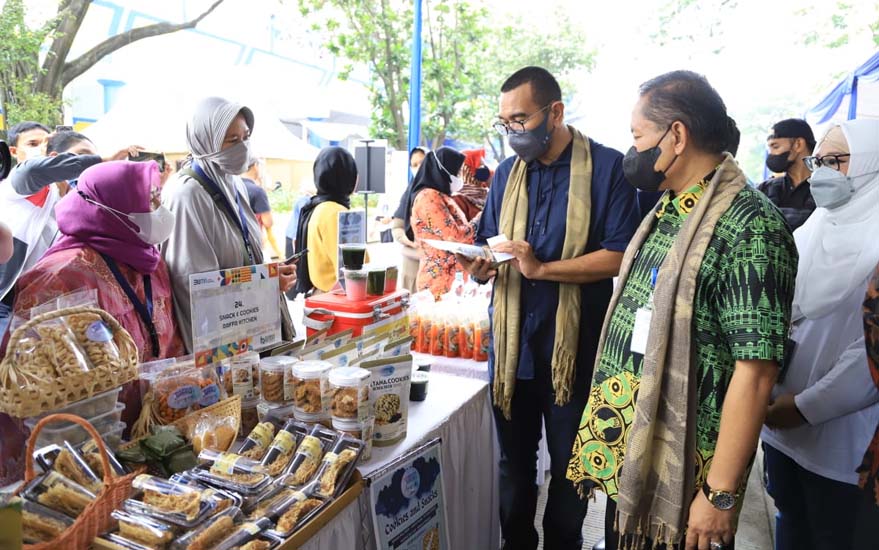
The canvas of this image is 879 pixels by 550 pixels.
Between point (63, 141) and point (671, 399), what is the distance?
343cm

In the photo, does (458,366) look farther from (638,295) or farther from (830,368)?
(830,368)

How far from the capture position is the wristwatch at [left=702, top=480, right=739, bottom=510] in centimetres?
131

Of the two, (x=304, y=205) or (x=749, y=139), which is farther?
(x=749, y=139)

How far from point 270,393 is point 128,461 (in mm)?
428

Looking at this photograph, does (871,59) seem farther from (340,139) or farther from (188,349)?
(340,139)

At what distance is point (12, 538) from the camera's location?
809 millimetres

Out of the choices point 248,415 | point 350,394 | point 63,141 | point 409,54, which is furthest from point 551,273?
point 409,54

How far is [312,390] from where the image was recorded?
5.33 ft

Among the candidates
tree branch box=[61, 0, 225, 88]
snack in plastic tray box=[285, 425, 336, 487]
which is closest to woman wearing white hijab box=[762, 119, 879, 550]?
snack in plastic tray box=[285, 425, 336, 487]

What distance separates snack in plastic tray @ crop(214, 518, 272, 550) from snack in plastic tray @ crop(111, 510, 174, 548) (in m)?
0.10

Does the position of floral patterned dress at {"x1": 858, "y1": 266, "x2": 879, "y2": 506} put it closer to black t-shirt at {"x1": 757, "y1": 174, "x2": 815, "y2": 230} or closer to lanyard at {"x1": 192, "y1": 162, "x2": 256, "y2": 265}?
lanyard at {"x1": 192, "y1": 162, "x2": 256, "y2": 265}

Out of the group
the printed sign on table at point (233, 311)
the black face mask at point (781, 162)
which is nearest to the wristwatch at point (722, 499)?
the printed sign on table at point (233, 311)

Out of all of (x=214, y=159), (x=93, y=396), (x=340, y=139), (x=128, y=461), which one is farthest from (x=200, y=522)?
(x=340, y=139)

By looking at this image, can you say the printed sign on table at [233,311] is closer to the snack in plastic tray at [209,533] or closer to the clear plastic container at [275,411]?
the clear plastic container at [275,411]
